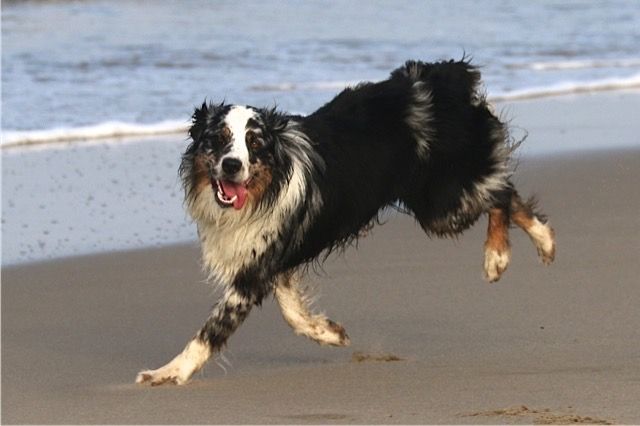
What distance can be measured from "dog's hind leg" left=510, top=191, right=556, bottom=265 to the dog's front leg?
5.15 feet

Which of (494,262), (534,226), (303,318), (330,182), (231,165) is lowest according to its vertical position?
(303,318)

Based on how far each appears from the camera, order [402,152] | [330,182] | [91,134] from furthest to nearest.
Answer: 1. [91,134]
2. [402,152]
3. [330,182]

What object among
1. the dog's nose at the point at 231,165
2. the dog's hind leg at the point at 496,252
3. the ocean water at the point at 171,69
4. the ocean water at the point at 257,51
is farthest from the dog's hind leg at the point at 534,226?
the ocean water at the point at 257,51

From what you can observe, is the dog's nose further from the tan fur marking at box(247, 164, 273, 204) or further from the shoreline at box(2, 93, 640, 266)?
the shoreline at box(2, 93, 640, 266)

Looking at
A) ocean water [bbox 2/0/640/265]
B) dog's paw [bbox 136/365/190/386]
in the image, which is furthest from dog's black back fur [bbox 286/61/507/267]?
ocean water [bbox 2/0/640/265]

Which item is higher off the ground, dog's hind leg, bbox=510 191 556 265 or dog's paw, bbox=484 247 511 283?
dog's hind leg, bbox=510 191 556 265

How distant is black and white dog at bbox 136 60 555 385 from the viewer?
600 cm

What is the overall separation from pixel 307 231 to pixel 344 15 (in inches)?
620

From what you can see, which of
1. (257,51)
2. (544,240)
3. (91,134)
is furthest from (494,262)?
(257,51)

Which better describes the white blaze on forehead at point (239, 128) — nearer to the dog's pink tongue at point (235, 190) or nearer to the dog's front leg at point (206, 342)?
the dog's pink tongue at point (235, 190)

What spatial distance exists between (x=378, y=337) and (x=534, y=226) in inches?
39.6

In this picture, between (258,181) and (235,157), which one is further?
(258,181)

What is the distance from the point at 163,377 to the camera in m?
6.07

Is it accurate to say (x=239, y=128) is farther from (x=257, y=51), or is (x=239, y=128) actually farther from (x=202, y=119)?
(x=257, y=51)
